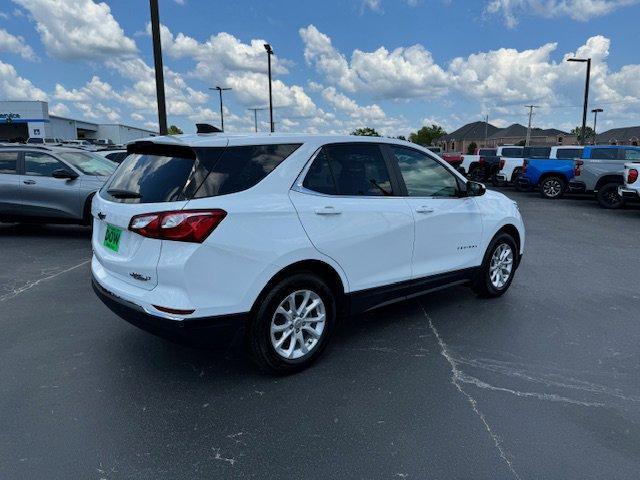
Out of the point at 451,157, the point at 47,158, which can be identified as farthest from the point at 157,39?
the point at 451,157

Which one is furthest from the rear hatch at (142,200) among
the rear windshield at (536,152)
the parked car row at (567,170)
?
the rear windshield at (536,152)

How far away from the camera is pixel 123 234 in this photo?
3188 mm

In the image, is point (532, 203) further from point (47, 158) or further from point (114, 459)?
point (114, 459)

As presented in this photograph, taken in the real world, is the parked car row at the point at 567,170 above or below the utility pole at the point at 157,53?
below

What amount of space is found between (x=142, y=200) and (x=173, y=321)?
809 mm

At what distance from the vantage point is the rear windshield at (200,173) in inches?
118

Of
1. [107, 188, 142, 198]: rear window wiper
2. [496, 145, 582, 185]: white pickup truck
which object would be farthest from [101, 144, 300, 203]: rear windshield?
[496, 145, 582, 185]: white pickup truck

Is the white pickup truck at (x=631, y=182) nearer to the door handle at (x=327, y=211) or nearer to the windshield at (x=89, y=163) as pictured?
the door handle at (x=327, y=211)

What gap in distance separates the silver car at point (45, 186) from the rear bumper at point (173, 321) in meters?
5.82

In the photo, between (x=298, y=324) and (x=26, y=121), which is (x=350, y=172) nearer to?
(x=298, y=324)

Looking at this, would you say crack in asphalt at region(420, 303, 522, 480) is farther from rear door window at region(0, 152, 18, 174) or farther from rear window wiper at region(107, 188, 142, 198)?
rear door window at region(0, 152, 18, 174)

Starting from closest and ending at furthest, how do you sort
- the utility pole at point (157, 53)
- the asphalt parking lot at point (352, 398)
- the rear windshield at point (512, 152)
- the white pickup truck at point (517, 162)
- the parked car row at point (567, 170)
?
the asphalt parking lot at point (352, 398) < the utility pole at point (157, 53) < the parked car row at point (567, 170) < the white pickup truck at point (517, 162) < the rear windshield at point (512, 152)

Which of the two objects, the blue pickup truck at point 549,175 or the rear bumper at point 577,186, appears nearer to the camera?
the rear bumper at point 577,186

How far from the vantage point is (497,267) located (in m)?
5.22
